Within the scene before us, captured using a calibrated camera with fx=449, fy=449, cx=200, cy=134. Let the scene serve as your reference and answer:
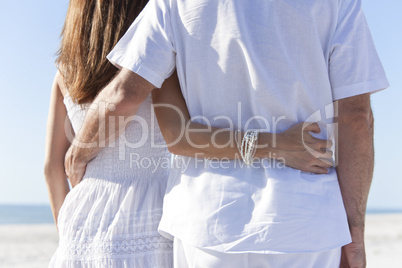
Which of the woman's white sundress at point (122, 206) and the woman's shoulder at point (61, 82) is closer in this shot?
the woman's white sundress at point (122, 206)

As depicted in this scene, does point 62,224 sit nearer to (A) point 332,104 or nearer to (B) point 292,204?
(B) point 292,204

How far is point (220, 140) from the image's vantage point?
160cm

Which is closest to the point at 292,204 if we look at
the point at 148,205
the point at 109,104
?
the point at 148,205

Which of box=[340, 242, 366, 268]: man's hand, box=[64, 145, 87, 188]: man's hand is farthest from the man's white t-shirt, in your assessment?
box=[64, 145, 87, 188]: man's hand

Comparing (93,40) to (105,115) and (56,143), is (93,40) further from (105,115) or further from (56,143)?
(56,143)

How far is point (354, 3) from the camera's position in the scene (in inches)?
65.1

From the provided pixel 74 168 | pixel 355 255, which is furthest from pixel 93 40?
pixel 355 255

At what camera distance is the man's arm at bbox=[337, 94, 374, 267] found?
169cm

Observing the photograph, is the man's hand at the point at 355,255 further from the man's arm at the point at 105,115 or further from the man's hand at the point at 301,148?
the man's arm at the point at 105,115

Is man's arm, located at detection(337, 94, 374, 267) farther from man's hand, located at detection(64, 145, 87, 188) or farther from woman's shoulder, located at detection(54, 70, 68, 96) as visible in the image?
woman's shoulder, located at detection(54, 70, 68, 96)

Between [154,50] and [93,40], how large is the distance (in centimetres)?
47

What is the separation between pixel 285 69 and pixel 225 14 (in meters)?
0.28

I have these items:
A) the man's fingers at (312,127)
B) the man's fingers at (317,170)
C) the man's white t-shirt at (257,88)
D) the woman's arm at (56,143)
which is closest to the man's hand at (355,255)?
the man's white t-shirt at (257,88)

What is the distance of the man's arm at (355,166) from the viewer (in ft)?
5.55
